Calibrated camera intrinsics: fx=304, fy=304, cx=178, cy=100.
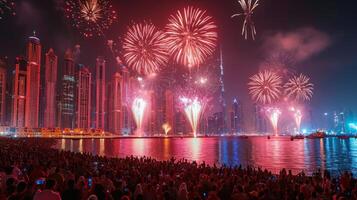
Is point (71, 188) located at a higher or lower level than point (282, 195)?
higher

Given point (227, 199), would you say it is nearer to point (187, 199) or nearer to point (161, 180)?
point (187, 199)

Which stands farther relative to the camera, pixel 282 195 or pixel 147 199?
pixel 282 195

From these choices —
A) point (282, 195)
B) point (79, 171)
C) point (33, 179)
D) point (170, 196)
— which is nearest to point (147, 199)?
point (170, 196)

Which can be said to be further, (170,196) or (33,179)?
(33,179)

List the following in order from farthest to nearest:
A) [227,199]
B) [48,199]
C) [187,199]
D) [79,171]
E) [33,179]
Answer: [79,171] → [33,179] → [227,199] → [187,199] → [48,199]

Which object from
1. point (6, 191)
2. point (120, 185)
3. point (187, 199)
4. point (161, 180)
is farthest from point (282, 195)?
point (6, 191)

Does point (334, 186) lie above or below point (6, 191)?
below

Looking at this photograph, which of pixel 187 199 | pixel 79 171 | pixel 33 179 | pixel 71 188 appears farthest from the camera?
pixel 79 171

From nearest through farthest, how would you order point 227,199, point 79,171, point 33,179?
point 227,199, point 33,179, point 79,171

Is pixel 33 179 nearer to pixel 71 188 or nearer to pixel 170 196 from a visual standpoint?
pixel 71 188
